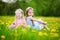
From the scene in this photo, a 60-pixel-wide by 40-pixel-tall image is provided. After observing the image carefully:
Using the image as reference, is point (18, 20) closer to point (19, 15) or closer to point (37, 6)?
point (19, 15)

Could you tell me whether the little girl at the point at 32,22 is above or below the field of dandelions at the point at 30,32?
above

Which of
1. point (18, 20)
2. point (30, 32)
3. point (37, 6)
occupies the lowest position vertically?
point (30, 32)

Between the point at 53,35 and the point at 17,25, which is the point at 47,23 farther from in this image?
the point at 17,25

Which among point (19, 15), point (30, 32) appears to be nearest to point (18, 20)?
point (19, 15)

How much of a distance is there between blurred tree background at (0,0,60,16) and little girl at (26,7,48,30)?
0.15 ft

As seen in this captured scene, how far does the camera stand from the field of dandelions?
1.73 meters

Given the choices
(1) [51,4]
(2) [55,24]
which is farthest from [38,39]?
(1) [51,4]

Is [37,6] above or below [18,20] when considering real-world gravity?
above

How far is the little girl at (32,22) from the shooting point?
175 centimetres

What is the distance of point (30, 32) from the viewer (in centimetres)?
174

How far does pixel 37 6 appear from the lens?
70.6 inches

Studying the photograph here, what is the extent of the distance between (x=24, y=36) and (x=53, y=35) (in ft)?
0.80

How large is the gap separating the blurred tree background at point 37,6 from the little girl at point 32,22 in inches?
1.8

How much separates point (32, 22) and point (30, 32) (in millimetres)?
87
